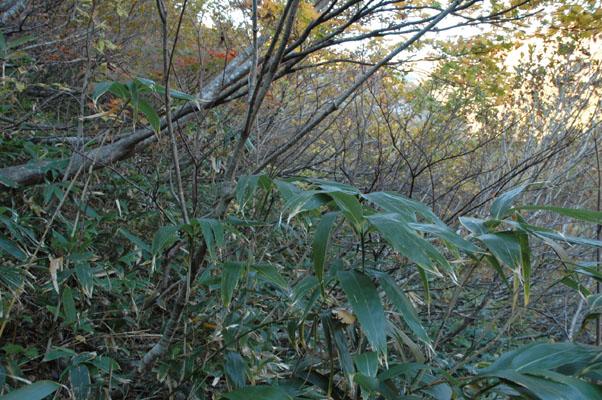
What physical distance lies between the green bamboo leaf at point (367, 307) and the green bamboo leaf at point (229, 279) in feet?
0.91

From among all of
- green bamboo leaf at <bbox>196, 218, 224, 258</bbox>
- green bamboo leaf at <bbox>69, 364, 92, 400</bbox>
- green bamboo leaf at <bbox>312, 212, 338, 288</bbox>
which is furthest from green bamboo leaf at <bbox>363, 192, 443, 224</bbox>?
green bamboo leaf at <bbox>69, 364, 92, 400</bbox>

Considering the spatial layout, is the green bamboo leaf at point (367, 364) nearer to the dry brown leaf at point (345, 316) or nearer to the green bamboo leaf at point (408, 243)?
the dry brown leaf at point (345, 316)

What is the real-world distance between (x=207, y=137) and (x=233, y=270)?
7.52 ft

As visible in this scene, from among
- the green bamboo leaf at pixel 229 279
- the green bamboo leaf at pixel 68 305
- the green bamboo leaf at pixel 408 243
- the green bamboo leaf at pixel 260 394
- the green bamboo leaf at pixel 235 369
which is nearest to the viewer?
A: the green bamboo leaf at pixel 408 243

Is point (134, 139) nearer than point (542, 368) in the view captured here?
No

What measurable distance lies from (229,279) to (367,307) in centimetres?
37

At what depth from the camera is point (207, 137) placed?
334cm

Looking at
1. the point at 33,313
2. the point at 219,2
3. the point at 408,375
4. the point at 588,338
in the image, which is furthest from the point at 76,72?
the point at 588,338

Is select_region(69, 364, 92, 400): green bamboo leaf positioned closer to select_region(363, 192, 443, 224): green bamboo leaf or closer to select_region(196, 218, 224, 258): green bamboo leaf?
select_region(196, 218, 224, 258): green bamboo leaf

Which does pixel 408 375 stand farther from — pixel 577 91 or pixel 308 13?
pixel 577 91

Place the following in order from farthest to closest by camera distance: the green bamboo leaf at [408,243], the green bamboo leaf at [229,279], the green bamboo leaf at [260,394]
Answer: the green bamboo leaf at [229,279], the green bamboo leaf at [260,394], the green bamboo leaf at [408,243]

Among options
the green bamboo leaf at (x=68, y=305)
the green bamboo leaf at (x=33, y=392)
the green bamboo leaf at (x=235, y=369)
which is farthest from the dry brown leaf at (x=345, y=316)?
the green bamboo leaf at (x=68, y=305)

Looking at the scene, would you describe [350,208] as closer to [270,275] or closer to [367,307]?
[367,307]

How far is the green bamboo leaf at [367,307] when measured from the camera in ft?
2.82
